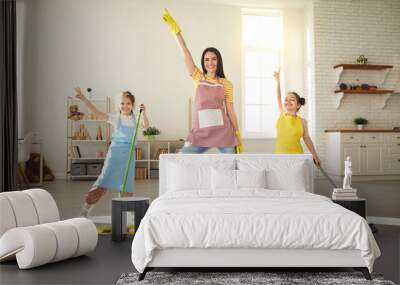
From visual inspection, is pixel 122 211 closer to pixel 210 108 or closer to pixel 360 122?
pixel 210 108

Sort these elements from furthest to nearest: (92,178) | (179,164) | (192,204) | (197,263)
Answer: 1. (92,178)
2. (179,164)
3. (192,204)
4. (197,263)

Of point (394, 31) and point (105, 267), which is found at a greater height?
point (394, 31)

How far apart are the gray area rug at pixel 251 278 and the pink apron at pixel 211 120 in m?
2.44

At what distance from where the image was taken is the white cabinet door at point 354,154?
873cm

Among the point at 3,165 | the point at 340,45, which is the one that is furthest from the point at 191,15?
the point at 3,165

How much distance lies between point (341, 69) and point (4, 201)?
23.9 ft

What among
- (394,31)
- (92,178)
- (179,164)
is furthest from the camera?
(394,31)

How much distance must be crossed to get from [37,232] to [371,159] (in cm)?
713

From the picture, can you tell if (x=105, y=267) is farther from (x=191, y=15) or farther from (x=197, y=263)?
(x=191, y=15)

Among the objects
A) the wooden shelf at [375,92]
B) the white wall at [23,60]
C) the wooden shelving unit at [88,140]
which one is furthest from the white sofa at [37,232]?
the wooden shelf at [375,92]

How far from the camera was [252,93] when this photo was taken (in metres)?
9.66

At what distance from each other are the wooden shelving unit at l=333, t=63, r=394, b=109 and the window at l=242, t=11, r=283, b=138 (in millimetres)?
1235

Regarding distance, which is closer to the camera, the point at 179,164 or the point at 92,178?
the point at 179,164

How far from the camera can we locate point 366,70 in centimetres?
945
